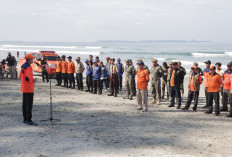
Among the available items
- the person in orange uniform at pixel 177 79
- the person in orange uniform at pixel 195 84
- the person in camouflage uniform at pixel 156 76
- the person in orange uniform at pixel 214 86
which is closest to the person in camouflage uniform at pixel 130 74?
the person in camouflage uniform at pixel 156 76

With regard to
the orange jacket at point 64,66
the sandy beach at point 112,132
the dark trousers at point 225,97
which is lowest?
the sandy beach at point 112,132

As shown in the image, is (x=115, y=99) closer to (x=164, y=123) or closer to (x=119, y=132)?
(x=164, y=123)

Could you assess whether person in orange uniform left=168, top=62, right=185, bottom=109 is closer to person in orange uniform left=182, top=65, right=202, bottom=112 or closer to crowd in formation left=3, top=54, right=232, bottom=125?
crowd in formation left=3, top=54, right=232, bottom=125

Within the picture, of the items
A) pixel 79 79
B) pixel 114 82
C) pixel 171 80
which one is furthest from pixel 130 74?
pixel 79 79

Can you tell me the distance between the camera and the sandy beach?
6637mm

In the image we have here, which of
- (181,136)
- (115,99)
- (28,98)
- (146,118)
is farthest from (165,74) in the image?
(28,98)

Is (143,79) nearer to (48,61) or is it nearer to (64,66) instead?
(64,66)

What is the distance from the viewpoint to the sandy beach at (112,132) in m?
6.64

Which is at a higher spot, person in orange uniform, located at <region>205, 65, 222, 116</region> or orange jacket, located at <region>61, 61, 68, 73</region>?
orange jacket, located at <region>61, 61, 68, 73</region>

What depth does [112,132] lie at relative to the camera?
823 centimetres

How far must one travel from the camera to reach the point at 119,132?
8.25 m

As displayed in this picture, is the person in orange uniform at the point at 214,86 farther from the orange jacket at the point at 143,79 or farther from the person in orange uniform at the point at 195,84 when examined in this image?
the orange jacket at the point at 143,79

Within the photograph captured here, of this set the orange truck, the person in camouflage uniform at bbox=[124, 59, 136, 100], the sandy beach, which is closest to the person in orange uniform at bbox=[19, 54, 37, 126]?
the sandy beach

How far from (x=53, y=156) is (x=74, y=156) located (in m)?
0.43
